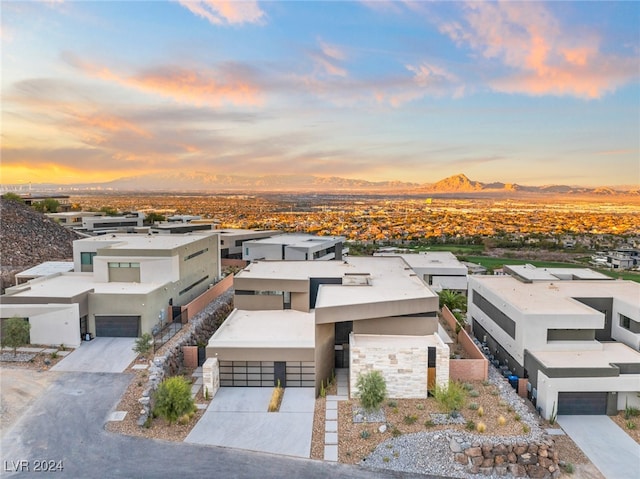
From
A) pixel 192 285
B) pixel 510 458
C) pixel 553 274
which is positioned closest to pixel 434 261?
pixel 553 274

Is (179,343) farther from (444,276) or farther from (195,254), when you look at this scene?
(444,276)

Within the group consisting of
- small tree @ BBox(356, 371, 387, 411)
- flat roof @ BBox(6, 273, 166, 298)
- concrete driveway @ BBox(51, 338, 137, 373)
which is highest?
flat roof @ BBox(6, 273, 166, 298)

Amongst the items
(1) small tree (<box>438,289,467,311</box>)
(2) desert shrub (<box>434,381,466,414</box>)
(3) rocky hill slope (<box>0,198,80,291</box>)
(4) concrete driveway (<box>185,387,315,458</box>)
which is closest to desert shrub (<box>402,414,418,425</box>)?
(2) desert shrub (<box>434,381,466,414</box>)

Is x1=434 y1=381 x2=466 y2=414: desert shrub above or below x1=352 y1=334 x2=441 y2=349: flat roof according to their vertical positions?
below

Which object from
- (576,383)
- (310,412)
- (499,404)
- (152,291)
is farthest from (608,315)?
(152,291)

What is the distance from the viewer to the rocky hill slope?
158 ft

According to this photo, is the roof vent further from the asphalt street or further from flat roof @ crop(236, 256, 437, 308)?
the asphalt street

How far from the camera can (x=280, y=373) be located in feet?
70.5

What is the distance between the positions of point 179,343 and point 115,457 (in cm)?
979

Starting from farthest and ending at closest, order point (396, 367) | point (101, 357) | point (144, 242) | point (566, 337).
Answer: point (144, 242) < point (101, 357) < point (566, 337) < point (396, 367)

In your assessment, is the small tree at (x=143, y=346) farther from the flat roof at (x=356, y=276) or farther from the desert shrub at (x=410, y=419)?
the desert shrub at (x=410, y=419)

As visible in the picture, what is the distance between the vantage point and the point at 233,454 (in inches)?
634

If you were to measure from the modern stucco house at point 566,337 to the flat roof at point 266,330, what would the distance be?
34.6 feet

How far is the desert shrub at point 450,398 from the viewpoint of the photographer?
18562 millimetres
